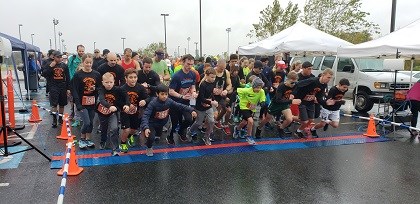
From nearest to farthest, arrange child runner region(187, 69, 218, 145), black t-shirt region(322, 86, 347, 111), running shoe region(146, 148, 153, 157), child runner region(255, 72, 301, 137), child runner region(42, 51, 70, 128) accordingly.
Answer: running shoe region(146, 148, 153, 157) → child runner region(187, 69, 218, 145) → child runner region(255, 72, 301, 137) → black t-shirt region(322, 86, 347, 111) → child runner region(42, 51, 70, 128)

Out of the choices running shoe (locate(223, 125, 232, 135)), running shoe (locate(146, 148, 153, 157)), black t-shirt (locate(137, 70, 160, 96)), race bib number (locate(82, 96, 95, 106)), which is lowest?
running shoe (locate(146, 148, 153, 157))

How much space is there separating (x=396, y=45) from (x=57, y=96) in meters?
8.14

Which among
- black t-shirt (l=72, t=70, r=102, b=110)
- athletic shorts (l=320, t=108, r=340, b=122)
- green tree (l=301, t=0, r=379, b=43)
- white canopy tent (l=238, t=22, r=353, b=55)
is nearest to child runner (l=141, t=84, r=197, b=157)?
black t-shirt (l=72, t=70, r=102, b=110)

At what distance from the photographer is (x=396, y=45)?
7.97m

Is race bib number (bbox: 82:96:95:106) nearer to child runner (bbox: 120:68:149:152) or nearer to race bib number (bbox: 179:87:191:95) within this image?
child runner (bbox: 120:68:149:152)

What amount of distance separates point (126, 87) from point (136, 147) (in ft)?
4.16

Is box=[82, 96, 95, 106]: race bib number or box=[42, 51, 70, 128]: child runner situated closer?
box=[82, 96, 95, 106]: race bib number

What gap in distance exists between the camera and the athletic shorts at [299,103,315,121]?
7.33 meters

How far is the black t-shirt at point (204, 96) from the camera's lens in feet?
21.6

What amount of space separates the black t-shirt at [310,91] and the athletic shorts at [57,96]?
17.9ft

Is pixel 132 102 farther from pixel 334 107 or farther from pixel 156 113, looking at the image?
pixel 334 107

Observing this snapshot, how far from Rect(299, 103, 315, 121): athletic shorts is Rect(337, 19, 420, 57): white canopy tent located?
Answer: 8.28 feet

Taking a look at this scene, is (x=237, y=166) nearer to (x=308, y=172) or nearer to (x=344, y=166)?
(x=308, y=172)

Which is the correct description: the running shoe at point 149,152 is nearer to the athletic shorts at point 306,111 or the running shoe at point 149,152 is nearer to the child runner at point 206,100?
the child runner at point 206,100
